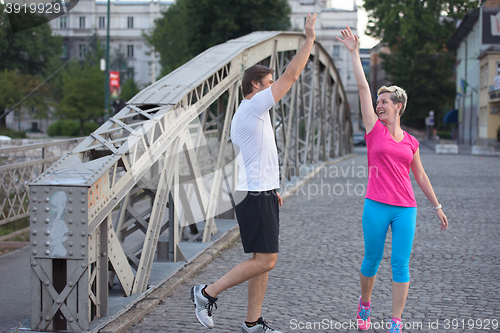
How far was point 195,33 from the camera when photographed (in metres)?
35.4

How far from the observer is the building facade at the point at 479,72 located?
36.7 meters

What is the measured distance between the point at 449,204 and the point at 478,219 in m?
1.96

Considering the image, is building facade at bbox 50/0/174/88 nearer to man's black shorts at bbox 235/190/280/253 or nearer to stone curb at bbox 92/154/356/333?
stone curb at bbox 92/154/356/333

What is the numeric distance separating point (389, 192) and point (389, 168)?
0.17 m

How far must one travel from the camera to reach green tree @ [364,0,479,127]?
56125mm

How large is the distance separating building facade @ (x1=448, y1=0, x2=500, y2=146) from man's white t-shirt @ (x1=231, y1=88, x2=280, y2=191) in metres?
35.5

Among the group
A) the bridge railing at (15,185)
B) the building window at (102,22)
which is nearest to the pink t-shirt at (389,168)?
the bridge railing at (15,185)

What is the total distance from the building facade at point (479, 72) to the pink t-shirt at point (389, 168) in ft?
115

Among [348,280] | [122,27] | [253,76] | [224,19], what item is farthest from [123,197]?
[122,27]

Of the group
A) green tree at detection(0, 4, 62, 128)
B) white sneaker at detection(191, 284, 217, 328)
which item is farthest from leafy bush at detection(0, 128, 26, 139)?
white sneaker at detection(191, 284, 217, 328)

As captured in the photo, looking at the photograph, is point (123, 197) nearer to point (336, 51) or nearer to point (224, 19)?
point (224, 19)

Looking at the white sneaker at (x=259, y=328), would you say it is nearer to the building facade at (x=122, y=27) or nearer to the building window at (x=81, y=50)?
the building window at (x=81, y=50)

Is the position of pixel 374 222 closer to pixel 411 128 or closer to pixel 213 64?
pixel 213 64

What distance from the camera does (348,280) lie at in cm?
605
